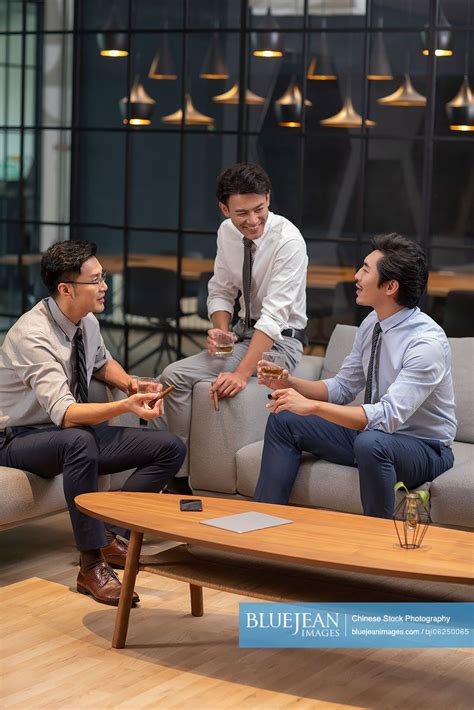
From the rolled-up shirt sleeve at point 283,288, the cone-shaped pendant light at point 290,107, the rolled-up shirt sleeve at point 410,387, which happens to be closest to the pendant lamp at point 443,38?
the cone-shaped pendant light at point 290,107

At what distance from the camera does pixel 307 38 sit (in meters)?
5.85

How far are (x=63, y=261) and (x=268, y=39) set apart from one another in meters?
2.67

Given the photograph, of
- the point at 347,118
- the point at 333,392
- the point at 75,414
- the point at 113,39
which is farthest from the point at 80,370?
the point at 113,39

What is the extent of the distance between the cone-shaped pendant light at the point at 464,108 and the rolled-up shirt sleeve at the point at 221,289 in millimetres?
1527

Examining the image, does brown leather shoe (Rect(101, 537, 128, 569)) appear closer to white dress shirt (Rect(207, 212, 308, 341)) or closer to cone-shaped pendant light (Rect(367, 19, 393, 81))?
white dress shirt (Rect(207, 212, 308, 341))

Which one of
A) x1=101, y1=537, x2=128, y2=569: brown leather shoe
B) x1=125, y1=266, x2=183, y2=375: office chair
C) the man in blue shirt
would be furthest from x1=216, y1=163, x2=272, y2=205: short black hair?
x1=125, y1=266, x2=183, y2=375: office chair

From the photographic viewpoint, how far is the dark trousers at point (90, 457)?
143 inches

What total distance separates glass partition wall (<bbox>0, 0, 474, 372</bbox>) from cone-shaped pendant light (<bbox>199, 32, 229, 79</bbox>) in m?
0.01

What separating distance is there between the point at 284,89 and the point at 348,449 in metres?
2.69

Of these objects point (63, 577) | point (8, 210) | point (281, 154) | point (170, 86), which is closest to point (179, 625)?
point (63, 577)

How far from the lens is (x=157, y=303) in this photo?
21.3ft

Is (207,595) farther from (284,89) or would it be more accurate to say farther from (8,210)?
(8,210)

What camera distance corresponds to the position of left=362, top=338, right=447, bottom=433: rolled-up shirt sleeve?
12.0 feet

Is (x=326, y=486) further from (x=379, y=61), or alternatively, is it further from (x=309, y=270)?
(x=379, y=61)
